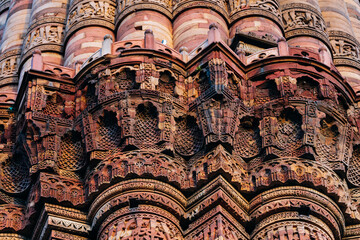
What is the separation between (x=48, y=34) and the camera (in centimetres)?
2120

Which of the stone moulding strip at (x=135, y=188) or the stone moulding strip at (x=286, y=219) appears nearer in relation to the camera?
the stone moulding strip at (x=286, y=219)

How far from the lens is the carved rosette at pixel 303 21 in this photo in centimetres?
2061

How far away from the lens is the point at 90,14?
20.6 meters

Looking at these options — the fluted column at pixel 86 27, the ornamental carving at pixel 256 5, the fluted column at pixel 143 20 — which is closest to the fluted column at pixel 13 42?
the fluted column at pixel 86 27

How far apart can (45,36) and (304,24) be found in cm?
442

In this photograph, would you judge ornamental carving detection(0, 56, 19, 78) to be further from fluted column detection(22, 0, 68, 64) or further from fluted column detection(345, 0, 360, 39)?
fluted column detection(345, 0, 360, 39)

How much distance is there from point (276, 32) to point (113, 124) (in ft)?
13.3

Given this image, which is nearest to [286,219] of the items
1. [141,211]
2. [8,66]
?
[141,211]

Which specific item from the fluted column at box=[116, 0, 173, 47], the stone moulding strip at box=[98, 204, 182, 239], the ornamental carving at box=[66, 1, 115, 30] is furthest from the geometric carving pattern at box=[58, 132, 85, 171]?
the ornamental carving at box=[66, 1, 115, 30]

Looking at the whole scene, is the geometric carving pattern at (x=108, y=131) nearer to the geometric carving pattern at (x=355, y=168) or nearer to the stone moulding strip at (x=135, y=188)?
the stone moulding strip at (x=135, y=188)

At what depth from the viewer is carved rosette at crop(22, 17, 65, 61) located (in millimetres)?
20938

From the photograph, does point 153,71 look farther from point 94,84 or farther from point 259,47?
point 259,47

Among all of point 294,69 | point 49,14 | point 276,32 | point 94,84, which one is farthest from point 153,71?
point 49,14

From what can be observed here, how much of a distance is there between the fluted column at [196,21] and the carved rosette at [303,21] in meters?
1.22
